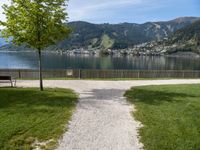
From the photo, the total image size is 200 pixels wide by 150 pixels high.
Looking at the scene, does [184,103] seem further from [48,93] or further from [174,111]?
[48,93]

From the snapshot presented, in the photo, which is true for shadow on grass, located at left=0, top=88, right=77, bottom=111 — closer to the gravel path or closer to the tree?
the gravel path

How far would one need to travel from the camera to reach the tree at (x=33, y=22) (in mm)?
17641

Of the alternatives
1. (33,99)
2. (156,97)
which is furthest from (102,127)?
(156,97)

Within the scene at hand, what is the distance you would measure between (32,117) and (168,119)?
622cm

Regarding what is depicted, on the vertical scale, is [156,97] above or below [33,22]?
below

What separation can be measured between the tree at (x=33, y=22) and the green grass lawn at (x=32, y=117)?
12.3 feet

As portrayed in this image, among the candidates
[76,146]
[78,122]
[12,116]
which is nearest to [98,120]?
[78,122]

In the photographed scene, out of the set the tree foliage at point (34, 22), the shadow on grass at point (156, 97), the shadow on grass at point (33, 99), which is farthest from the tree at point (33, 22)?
the shadow on grass at point (156, 97)

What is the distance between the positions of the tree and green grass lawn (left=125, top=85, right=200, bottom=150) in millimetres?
6978

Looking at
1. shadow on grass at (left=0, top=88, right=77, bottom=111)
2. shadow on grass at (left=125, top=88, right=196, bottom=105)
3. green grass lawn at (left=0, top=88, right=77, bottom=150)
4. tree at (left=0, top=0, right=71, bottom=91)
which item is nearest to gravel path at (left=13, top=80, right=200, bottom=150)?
green grass lawn at (left=0, top=88, right=77, bottom=150)

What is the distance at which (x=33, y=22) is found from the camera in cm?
1778

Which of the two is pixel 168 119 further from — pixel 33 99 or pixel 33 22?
pixel 33 22

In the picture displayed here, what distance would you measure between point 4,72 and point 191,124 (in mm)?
22563

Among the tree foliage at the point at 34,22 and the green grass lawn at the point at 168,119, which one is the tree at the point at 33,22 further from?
the green grass lawn at the point at 168,119
